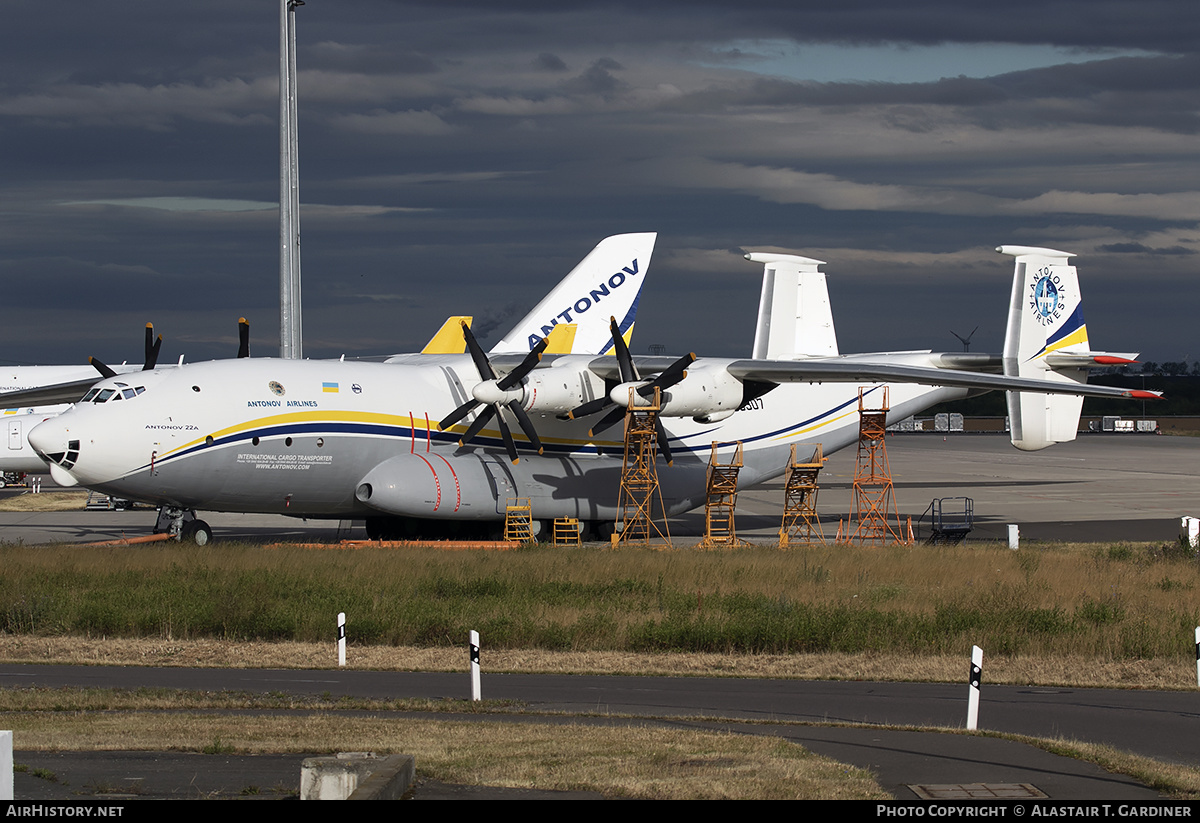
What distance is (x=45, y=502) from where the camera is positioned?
144ft

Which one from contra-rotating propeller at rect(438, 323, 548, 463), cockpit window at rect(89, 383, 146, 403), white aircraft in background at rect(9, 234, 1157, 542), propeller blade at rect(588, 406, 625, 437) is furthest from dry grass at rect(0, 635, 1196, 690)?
propeller blade at rect(588, 406, 625, 437)

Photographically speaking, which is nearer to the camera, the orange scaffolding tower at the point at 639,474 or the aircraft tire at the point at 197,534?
the aircraft tire at the point at 197,534

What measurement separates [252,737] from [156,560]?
12.8m

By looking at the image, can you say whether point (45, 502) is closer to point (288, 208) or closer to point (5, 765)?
point (288, 208)

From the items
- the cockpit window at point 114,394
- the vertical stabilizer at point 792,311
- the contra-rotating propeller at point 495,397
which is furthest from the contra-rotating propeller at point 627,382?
the cockpit window at point 114,394

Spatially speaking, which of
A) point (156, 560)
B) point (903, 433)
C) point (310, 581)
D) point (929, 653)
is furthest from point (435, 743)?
point (903, 433)

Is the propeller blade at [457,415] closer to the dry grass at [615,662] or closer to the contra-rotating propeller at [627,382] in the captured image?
the contra-rotating propeller at [627,382]

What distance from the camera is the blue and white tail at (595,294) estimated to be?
34.2 metres

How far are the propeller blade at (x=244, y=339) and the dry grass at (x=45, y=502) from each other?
15.0m

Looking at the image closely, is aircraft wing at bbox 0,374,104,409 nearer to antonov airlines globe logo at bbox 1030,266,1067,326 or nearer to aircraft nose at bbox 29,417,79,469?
aircraft nose at bbox 29,417,79,469

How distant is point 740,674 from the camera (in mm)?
16031

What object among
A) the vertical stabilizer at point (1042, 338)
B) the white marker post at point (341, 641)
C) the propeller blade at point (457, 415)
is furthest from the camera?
the vertical stabilizer at point (1042, 338)
